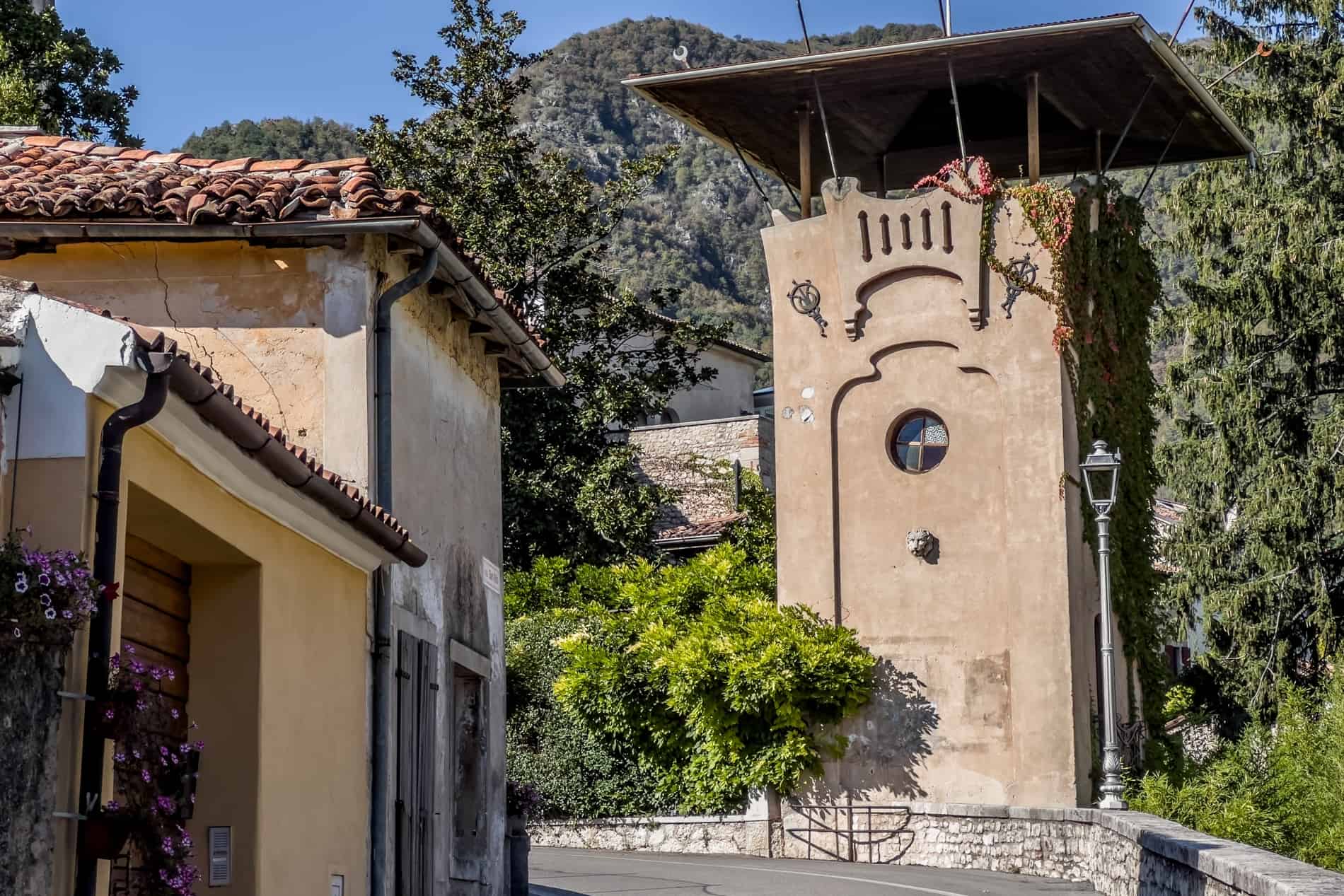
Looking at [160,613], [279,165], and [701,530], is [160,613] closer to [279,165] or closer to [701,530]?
[279,165]

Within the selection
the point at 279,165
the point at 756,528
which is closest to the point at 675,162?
the point at 756,528

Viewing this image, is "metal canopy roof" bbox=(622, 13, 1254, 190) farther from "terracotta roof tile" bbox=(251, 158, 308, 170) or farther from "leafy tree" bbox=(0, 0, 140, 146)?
"terracotta roof tile" bbox=(251, 158, 308, 170)

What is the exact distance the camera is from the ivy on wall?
25.4 meters

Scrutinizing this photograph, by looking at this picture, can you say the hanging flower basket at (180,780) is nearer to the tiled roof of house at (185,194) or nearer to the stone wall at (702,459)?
the tiled roof of house at (185,194)

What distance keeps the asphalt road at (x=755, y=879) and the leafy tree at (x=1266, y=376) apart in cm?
1049

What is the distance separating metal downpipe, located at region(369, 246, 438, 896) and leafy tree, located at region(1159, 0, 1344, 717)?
2178 centimetres

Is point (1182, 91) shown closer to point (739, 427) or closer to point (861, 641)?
point (861, 641)

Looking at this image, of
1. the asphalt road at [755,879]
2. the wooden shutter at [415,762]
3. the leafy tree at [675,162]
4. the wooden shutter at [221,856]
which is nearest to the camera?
the wooden shutter at [221,856]

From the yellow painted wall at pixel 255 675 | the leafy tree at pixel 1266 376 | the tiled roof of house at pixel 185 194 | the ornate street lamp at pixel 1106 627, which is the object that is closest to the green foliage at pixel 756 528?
the leafy tree at pixel 1266 376

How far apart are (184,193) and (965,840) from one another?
15.0 metres

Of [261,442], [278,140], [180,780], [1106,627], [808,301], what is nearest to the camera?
[180,780]

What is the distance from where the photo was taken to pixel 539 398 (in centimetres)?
3231

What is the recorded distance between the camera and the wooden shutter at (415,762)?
1265cm

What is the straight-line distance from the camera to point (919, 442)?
2619 centimetres
